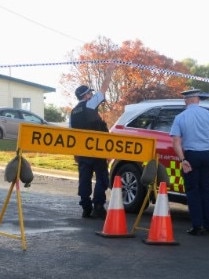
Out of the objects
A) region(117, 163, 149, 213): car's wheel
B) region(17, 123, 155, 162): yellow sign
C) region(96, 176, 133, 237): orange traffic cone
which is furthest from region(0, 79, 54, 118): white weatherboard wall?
region(96, 176, 133, 237): orange traffic cone

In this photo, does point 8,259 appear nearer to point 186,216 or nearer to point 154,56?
point 186,216

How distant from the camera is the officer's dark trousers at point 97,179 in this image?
30.8 ft

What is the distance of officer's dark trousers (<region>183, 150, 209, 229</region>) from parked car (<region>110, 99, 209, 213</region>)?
40.4 inches

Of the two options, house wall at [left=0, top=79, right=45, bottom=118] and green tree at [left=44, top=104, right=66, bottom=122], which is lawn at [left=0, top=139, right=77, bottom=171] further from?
green tree at [left=44, top=104, right=66, bottom=122]

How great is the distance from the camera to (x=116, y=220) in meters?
7.98

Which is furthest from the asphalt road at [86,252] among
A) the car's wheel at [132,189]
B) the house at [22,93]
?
the house at [22,93]

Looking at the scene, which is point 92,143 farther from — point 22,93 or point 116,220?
point 22,93

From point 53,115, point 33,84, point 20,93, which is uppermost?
point 33,84

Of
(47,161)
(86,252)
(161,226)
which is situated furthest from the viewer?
(47,161)

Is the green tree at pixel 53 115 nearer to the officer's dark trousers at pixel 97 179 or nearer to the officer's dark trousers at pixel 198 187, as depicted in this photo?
the officer's dark trousers at pixel 97 179

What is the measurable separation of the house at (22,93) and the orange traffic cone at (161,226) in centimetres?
3545

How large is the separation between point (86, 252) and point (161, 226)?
108 cm

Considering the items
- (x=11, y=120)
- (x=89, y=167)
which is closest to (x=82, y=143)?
(x=89, y=167)

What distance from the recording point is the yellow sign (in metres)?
7.52
